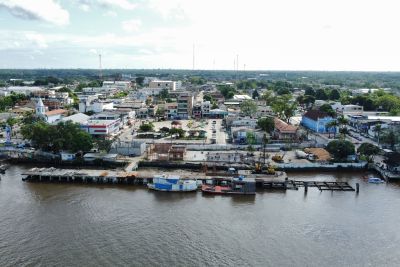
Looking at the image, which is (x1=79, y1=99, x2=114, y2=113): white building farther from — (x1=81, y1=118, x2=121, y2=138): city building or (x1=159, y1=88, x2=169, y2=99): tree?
(x1=159, y1=88, x2=169, y2=99): tree

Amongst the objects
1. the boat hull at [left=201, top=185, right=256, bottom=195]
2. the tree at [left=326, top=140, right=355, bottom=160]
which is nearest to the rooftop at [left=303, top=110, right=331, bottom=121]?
the tree at [left=326, top=140, right=355, bottom=160]

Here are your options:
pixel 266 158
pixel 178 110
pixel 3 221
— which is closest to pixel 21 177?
pixel 3 221

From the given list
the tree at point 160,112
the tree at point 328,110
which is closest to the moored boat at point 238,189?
the tree at point 328,110

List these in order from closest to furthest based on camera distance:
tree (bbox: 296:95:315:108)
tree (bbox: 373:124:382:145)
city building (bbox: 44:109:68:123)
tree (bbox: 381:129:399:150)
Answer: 1. tree (bbox: 381:129:399:150)
2. tree (bbox: 373:124:382:145)
3. city building (bbox: 44:109:68:123)
4. tree (bbox: 296:95:315:108)

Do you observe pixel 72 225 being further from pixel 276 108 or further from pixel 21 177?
pixel 276 108

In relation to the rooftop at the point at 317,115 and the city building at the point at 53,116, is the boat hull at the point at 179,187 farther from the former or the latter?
the city building at the point at 53,116
